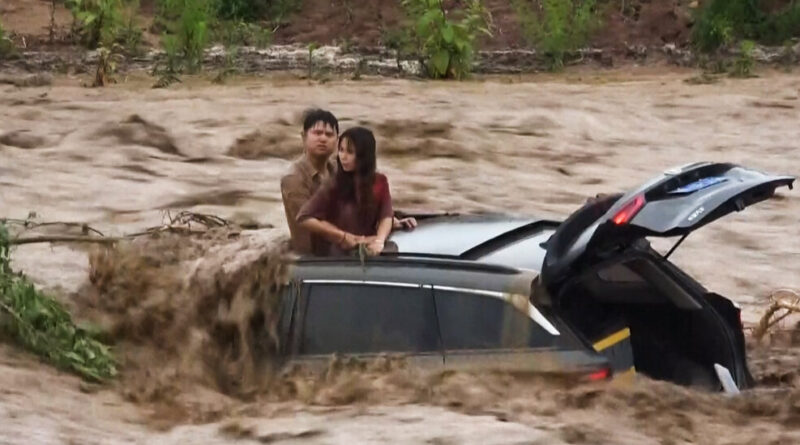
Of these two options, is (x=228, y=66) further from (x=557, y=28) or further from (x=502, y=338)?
(x=502, y=338)

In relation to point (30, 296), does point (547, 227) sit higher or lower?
higher

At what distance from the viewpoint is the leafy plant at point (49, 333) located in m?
7.22

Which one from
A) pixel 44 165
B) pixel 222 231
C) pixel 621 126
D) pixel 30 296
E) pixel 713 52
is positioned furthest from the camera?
pixel 713 52

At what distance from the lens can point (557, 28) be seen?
25.7 metres

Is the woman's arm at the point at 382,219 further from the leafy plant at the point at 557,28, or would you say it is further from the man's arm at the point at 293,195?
the leafy plant at the point at 557,28

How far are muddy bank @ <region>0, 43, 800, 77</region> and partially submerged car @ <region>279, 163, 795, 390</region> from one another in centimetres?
1715

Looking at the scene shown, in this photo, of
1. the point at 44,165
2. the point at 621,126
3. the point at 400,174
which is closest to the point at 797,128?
the point at 621,126

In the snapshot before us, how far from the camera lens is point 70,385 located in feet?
22.9

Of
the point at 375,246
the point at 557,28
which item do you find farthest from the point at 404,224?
the point at 557,28

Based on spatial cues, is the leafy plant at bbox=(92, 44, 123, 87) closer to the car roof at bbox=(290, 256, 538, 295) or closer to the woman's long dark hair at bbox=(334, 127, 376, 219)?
the woman's long dark hair at bbox=(334, 127, 376, 219)

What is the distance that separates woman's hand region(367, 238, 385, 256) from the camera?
6.39m

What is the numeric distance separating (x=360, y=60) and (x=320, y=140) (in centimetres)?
1797

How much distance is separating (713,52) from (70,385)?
68.9 feet

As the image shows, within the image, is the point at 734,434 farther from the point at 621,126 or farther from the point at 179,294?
the point at 621,126
